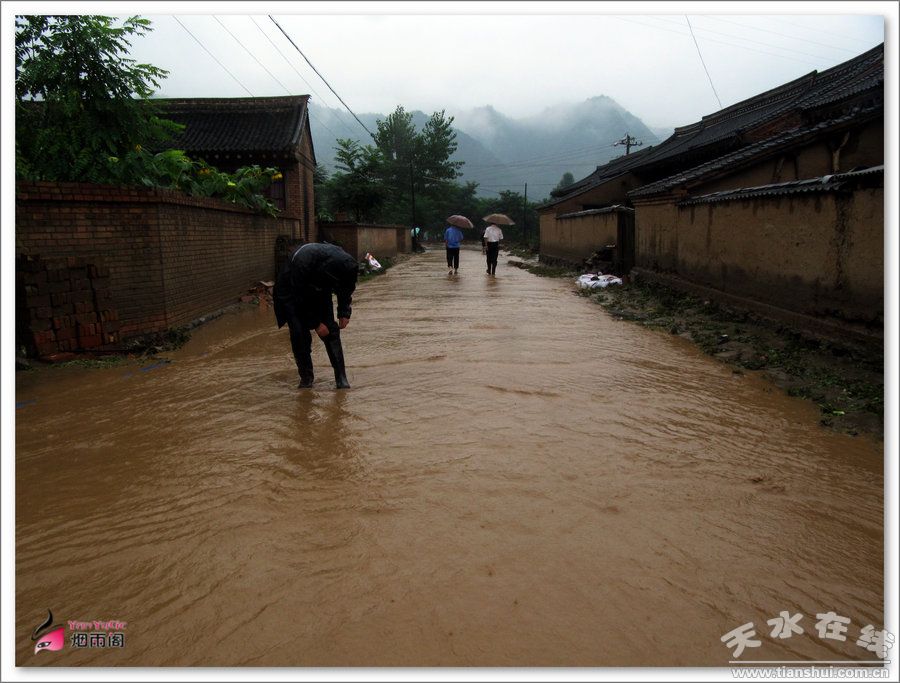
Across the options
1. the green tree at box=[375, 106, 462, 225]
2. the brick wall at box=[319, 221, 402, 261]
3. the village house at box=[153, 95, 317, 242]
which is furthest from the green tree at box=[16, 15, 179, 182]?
the green tree at box=[375, 106, 462, 225]

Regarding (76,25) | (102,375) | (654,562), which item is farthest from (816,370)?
(76,25)

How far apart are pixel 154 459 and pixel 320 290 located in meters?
1.95

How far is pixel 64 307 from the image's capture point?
624cm

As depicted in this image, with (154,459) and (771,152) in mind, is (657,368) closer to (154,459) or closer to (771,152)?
(154,459)

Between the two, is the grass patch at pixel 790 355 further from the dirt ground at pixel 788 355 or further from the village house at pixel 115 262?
the village house at pixel 115 262

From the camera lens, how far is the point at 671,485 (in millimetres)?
3289

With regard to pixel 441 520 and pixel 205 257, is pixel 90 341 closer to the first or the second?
pixel 205 257

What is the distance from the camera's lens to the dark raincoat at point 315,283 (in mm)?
4992

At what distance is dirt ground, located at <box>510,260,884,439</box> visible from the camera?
4.46 m

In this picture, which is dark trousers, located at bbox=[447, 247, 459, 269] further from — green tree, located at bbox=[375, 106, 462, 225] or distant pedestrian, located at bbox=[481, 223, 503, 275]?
green tree, located at bbox=[375, 106, 462, 225]

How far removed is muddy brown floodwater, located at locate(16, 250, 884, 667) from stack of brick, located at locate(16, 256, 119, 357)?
0.63m

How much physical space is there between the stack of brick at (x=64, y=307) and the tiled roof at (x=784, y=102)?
11829mm

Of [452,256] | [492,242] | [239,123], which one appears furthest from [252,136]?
[492,242]

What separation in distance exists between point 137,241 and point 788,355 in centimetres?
749
